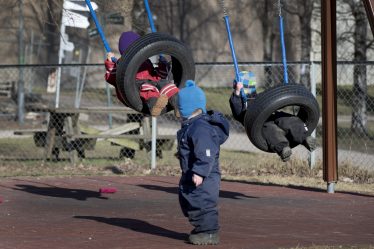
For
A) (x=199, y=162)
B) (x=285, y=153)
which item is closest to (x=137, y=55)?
(x=285, y=153)

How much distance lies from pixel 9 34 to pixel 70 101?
20.4ft

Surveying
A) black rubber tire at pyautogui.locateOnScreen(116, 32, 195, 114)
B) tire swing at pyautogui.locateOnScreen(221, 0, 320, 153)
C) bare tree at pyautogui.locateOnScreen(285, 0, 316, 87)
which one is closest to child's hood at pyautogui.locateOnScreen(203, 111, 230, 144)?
tire swing at pyautogui.locateOnScreen(221, 0, 320, 153)

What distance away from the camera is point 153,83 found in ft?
31.8

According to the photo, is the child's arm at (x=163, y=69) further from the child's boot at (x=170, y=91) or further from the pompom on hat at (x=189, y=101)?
the pompom on hat at (x=189, y=101)

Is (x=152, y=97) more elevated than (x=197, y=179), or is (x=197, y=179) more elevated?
(x=152, y=97)

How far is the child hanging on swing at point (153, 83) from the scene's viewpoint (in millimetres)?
9320

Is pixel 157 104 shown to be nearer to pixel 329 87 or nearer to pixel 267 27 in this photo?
pixel 329 87

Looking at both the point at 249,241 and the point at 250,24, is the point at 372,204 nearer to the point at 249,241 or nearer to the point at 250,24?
the point at 249,241

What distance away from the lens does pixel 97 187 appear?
12.0 m

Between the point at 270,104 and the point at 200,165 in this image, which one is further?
the point at 270,104

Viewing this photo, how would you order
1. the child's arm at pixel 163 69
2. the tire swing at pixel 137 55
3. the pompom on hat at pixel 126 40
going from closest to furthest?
the tire swing at pixel 137 55
the child's arm at pixel 163 69
the pompom on hat at pixel 126 40

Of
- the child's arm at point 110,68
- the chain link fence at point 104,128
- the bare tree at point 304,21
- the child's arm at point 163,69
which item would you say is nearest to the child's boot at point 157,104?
the child's arm at point 163,69

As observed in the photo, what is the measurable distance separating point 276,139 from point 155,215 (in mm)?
1557

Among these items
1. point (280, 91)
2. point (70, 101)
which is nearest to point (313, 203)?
point (280, 91)
